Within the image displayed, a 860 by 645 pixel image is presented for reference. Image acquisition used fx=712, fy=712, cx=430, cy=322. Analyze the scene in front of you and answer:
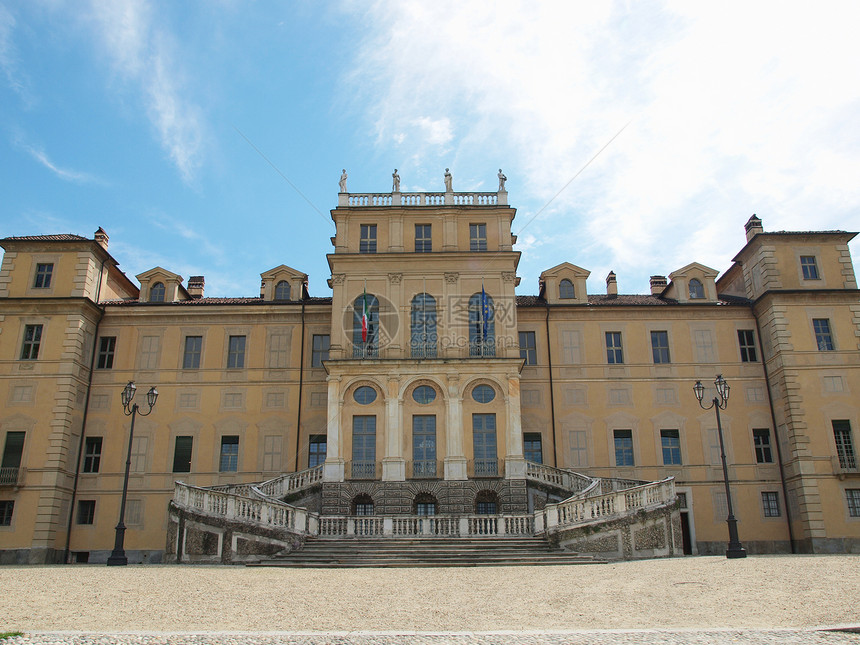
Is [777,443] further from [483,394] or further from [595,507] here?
[483,394]

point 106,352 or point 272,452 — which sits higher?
point 106,352

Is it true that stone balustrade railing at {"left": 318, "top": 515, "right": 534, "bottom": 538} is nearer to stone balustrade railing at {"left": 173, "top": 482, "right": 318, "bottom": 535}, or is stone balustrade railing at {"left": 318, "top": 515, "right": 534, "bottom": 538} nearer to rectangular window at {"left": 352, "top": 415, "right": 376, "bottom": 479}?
stone balustrade railing at {"left": 173, "top": 482, "right": 318, "bottom": 535}

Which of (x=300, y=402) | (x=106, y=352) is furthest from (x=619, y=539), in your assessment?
(x=106, y=352)

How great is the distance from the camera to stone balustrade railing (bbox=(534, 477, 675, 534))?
2358 cm

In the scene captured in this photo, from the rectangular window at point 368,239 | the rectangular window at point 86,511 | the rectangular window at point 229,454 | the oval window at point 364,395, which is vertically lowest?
the rectangular window at point 86,511

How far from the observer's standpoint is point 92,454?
33.0m

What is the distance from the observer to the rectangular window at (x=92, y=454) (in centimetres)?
3281

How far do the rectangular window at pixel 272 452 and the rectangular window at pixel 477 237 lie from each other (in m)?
12.8

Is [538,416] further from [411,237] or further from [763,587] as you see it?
[763,587]

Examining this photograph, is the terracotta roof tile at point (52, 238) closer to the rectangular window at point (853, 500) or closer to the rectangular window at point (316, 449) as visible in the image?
the rectangular window at point (316, 449)

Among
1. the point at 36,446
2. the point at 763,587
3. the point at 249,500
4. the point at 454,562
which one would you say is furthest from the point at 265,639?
the point at 36,446

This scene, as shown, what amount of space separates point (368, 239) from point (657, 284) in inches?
632

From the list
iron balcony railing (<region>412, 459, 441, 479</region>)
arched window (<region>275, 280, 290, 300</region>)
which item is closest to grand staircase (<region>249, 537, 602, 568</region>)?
iron balcony railing (<region>412, 459, 441, 479</region>)

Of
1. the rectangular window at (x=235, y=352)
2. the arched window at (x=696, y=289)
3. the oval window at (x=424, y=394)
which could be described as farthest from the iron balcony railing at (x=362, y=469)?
the arched window at (x=696, y=289)
